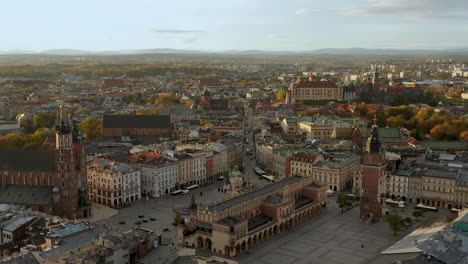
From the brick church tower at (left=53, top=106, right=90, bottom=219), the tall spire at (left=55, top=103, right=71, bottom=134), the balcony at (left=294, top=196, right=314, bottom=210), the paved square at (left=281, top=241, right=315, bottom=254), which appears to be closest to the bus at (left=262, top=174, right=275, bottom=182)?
the balcony at (left=294, top=196, right=314, bottom=210)

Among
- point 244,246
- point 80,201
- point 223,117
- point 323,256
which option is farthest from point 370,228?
point 223,117

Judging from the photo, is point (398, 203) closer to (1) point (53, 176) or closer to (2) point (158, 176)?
(2) point (158, 176)

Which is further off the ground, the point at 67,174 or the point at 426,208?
the point at 67,174

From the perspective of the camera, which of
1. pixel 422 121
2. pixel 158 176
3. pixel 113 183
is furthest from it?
pixel 422 121

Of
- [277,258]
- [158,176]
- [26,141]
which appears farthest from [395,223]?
[26,141]

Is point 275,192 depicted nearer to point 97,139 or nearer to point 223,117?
point 97,139

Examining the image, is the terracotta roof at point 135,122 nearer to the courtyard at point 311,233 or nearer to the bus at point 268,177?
the bus at point 268,177

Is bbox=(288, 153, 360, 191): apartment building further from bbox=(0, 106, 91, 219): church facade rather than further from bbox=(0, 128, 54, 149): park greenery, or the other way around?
bbox=(0, 128, 54, 149): park greenery

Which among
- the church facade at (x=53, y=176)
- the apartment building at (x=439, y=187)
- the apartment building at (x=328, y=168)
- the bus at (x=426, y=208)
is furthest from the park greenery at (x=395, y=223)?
the church facade at (x=53, y=176)
